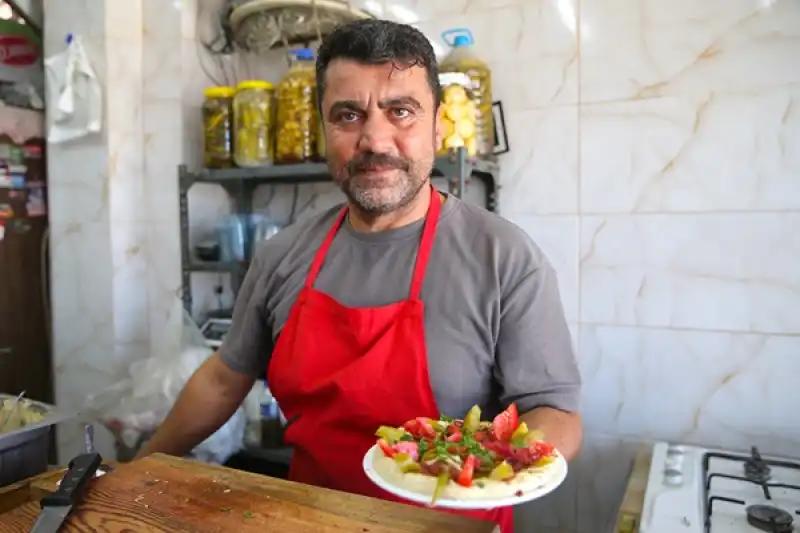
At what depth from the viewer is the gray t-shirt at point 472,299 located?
3.27ft

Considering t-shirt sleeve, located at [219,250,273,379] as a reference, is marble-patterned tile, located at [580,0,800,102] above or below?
above

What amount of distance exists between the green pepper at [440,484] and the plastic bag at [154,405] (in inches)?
35.2

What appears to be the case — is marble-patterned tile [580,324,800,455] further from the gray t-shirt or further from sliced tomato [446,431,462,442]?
sliced tomato [446,431,462,442]

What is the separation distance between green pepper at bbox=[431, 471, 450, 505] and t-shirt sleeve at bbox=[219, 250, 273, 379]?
21.8 inches

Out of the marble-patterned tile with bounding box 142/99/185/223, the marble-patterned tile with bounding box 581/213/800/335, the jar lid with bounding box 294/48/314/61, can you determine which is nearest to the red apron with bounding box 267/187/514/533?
the marble-patterned tile with bounding box 581/213/800/335

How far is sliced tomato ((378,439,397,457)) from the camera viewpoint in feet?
2.61

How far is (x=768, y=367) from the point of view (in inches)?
54.4

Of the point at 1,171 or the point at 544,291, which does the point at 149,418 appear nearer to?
the point at 1,171

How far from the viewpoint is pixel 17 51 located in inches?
78.1

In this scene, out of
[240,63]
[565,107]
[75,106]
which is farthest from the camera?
[240,63]

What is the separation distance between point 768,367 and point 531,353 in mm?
686

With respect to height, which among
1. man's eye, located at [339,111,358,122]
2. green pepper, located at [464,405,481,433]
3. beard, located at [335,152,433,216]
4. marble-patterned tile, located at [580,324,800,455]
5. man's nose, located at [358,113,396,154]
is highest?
man's eye, located at [339,111,358,122]

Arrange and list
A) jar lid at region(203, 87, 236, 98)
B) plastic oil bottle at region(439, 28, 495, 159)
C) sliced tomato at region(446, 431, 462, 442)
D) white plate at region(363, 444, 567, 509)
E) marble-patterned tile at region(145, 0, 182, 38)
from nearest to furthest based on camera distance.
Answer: white plate at region(363, 444, 567, 509), sliced tomato at region(446, 431, 462, 442), plastic oil bottle at region(439, 28, 495, 159), jar lid at region(203, 87, 236, 98), marble-patterned tile at region(145, 0, 182, 38)

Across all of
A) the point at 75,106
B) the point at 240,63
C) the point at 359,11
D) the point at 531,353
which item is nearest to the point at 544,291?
the point at 531,353
